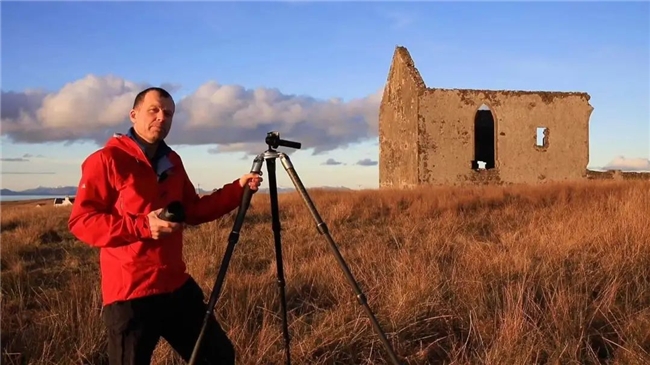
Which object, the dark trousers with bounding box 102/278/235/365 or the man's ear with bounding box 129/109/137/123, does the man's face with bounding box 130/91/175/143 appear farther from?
the dark trousers with bounding box 102/278/235/365

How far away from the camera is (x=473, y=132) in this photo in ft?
68.4

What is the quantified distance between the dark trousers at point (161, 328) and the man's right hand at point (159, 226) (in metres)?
0.35

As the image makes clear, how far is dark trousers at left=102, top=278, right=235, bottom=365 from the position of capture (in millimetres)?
2545

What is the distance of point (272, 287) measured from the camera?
498cm

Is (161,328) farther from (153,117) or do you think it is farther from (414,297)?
(414,297)

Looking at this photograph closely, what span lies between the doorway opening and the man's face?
21228mm

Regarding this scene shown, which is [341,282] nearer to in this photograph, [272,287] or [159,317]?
[272,287]

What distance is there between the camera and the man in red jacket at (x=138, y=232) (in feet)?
8.05

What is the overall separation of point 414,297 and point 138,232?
2561 mm

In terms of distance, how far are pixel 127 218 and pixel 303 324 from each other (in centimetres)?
209

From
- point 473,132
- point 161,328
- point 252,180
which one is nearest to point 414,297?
point 252,180

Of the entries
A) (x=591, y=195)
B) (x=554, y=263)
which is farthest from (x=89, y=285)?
(x=591, y=195)

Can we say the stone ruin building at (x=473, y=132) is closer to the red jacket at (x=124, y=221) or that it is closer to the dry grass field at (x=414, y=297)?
the dry grass field at (x=414, y=297)

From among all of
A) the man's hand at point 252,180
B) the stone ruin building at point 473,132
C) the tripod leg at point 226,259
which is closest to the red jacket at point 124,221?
the tripod leg at point 226,259
